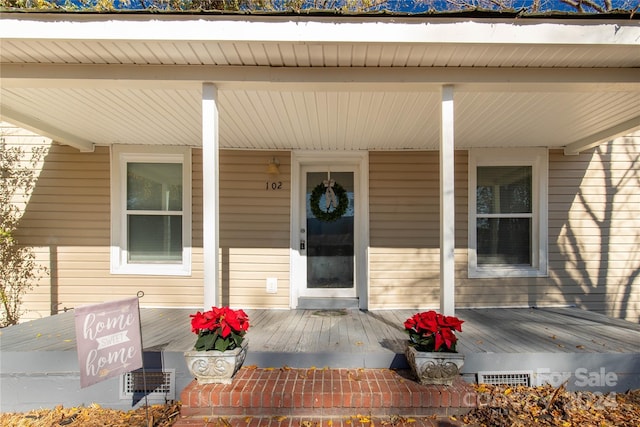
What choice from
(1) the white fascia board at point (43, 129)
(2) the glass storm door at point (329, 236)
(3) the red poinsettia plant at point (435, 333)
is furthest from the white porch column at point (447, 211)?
(1) the white fascia board at point (43, 129)

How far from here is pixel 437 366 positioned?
235cm

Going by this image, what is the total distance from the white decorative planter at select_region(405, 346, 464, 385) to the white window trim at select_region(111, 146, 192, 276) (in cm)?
319

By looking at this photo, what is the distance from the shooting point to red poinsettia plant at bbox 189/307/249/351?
238 cm

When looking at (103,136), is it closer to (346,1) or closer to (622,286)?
Result: (346,1)

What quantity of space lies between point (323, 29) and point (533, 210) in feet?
12.9

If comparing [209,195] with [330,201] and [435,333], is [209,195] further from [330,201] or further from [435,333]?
[330,201]

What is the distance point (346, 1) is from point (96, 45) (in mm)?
5386

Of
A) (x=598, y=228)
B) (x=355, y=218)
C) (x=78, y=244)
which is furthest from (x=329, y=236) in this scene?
(x=598, y=228)

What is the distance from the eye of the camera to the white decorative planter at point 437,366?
7.68ft

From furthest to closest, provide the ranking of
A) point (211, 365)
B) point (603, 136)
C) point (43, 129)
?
point (603, 136) < point (43, 129) < point (211, 365)

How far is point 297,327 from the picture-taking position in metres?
3.48

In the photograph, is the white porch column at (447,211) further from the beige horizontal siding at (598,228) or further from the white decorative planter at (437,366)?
the beige horizontal siding at (598,228)

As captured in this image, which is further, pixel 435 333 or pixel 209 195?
pixel 209 195

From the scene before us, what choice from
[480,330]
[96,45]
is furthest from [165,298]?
[480,330]
